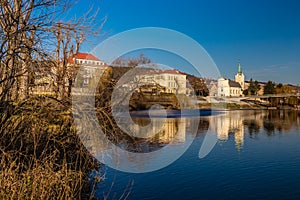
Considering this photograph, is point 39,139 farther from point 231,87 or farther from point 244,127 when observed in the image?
point 231,87

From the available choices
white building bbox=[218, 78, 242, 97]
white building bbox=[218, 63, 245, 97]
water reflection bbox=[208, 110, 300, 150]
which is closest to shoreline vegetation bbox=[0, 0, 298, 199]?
water reflection bbox=[208, 110, 300, 150]

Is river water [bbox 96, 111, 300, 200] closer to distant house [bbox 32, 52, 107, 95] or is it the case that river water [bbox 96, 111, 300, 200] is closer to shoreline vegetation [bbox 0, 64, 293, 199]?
shoreline vegetation [bbox 0, 64, 293, 199]

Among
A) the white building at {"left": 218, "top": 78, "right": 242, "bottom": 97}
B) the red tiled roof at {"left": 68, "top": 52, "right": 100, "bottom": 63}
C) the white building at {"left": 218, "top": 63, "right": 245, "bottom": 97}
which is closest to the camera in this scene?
the red tiled roof at {"left": 68, "top": 52, "right": 100, "bottom": 63}

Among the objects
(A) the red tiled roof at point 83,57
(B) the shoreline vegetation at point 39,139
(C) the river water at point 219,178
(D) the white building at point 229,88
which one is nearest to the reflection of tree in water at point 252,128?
(C) the river water at point 219,178

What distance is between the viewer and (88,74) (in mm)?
6938

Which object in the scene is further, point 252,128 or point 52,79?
point 252,128

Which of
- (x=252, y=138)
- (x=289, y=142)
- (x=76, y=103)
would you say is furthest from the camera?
(x=252, y=138)

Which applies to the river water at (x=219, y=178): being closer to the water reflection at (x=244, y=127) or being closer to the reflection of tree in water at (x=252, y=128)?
the water reflection at (x=244, y=127)

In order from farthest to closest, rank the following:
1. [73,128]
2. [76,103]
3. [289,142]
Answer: [289,142] → [73,128] → [76,103]

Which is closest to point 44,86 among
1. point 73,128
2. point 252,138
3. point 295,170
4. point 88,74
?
point 73,128

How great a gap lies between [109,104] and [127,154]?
4.91 metres

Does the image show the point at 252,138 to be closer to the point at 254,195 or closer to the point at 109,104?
the point at 254,195

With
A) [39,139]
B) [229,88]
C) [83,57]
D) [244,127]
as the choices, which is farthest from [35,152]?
[229,88]

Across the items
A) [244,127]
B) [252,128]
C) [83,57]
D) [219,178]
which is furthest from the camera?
[244,127]
